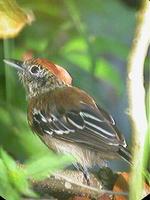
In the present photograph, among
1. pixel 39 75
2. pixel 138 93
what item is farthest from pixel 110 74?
pixel 39 75

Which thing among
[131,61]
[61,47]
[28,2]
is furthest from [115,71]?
[28,2]

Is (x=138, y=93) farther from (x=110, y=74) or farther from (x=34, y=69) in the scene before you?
(x=34, y=69)

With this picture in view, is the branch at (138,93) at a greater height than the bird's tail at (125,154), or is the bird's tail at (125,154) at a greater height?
the branch at (138,93)

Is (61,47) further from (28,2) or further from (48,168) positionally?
(48,168)

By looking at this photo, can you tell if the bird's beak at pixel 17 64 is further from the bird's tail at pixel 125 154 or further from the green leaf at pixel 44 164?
A: the bird's tail at pixel 125 154

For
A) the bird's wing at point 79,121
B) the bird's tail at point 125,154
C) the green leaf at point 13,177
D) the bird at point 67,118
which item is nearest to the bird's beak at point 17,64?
the bird at point 67,118

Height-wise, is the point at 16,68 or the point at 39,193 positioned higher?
the point at 16,68


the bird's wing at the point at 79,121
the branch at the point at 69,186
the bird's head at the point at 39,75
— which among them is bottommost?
the branch at the point at 69,186
